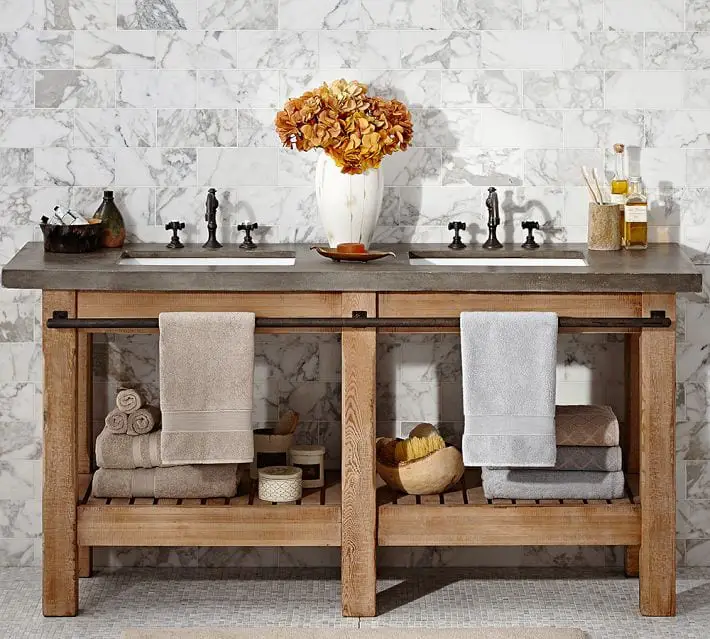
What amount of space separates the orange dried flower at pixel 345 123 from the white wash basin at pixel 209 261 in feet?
1.15

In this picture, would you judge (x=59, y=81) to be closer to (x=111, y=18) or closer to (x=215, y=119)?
(x=111, y=18)

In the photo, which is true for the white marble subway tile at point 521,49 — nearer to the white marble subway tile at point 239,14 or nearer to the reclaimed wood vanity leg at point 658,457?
the white marble subway tile at point 239,14

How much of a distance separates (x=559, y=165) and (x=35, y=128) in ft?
5.07

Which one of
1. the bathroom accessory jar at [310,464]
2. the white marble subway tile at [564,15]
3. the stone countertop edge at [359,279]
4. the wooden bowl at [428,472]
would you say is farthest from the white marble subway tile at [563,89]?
the bathroom accessory jar at [310,464]

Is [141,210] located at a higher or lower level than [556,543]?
higher

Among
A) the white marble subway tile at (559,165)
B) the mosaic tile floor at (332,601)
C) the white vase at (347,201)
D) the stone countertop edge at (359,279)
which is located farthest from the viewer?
the white marble subway tile at (559,165)

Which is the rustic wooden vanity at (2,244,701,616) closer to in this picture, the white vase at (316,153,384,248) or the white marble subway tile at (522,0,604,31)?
the white vase at (316,153,384,248)

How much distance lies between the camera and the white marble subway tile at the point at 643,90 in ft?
12.0

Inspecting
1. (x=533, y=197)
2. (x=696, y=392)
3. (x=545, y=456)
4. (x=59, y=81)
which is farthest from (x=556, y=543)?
(x=59, y=81)

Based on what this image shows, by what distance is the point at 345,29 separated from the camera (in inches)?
143

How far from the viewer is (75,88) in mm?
3656

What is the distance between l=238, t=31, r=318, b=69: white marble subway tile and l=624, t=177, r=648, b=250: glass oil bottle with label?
996mm

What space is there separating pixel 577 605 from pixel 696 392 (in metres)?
0.76

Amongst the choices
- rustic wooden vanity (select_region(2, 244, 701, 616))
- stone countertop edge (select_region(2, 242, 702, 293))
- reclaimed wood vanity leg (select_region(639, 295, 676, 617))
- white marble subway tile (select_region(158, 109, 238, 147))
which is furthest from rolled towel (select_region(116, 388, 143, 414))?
reclaimed wood vanity leg (select_region(639, 295, 676, 617))
